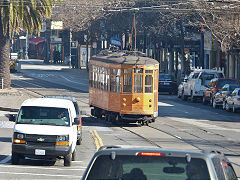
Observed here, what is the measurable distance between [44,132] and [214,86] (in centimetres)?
2770

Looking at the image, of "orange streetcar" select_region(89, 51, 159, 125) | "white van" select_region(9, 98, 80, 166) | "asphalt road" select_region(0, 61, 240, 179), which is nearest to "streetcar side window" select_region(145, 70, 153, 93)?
"orange streetcar" select_region(89, 51, 159, 125)

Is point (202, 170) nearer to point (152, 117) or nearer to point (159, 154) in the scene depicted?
point (159, 154)

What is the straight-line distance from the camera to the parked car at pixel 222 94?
40031 mm

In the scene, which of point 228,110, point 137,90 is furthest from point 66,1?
point 137,90

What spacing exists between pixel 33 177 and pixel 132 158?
8.23 meters

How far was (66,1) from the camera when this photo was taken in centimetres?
7862

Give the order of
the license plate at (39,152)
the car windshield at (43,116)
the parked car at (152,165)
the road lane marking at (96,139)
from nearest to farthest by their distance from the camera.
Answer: the parked car at (152,165)
the license plate at (39,152)
the car windshield at (43,116)
the road lane marking at (96,139)

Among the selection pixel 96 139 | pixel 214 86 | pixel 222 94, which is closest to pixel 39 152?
pixel 96 139

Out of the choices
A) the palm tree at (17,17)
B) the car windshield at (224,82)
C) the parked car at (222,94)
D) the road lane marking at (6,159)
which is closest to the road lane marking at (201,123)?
the parked car at (222,94)

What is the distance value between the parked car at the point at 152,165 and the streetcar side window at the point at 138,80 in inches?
852

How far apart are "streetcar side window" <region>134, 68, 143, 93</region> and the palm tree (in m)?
14.4

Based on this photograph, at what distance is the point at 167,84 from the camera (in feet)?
173

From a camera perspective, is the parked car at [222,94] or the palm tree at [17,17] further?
the palm tree at [17,17]

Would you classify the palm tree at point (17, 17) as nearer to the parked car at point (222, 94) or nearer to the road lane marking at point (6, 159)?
the parked car at point (222, 94)
